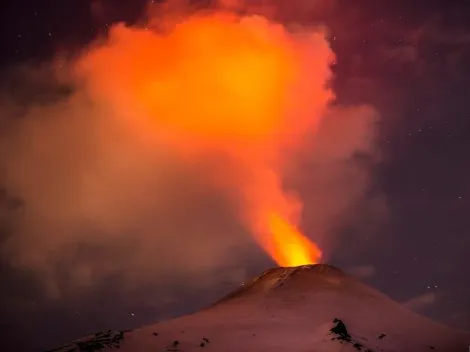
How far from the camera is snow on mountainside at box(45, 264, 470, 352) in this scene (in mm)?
30094

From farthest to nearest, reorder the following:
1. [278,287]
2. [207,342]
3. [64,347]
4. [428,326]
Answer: [278,287] → [428,326] → [207,342] → [64,347]

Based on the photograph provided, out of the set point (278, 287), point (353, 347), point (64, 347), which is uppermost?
point (278, 287)

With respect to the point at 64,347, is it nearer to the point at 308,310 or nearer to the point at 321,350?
the point at 321,350

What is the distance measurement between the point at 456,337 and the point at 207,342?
20.8 meters

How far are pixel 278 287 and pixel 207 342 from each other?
17.6 m

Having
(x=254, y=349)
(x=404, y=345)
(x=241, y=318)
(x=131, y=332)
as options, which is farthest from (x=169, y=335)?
(x=404, y=345)

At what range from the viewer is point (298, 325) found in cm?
3634

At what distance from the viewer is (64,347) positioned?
1126 inches

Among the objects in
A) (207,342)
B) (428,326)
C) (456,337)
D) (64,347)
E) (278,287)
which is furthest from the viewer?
(278,287)

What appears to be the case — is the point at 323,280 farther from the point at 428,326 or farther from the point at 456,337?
the point at 456,337

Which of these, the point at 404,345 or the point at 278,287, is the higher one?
the point at 278,287

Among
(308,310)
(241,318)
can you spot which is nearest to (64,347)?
(241,318)

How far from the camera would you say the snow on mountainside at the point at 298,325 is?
98.7ft

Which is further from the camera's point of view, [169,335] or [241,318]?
[241,318]
